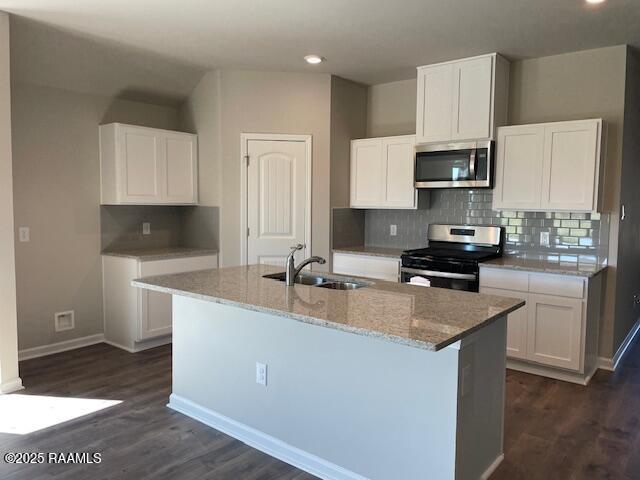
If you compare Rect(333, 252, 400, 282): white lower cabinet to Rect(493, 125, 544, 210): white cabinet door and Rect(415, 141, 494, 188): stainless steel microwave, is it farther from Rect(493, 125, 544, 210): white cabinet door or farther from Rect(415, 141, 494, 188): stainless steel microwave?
Rect(493, 125, 544, 210): white cabinet door

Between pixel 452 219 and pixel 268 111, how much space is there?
203cm

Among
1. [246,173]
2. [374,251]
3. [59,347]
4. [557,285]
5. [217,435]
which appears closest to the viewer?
[217,435]

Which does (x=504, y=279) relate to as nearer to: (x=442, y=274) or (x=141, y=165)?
(x=442, y=274)

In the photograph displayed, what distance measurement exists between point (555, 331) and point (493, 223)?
3.77 ft

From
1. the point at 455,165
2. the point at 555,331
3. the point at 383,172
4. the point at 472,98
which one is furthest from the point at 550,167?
the point at 383,172

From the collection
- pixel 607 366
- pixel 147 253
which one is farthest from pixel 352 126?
pixel 607 366

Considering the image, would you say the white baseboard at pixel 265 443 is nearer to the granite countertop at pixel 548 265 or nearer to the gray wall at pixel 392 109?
the granite countertop at pixel 548 265

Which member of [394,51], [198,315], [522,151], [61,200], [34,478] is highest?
[394,51]

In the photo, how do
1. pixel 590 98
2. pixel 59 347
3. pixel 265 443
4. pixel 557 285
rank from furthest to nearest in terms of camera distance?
pixel 59 347 → pixel 590 98 → pixel 557 285 → pixel 265 443

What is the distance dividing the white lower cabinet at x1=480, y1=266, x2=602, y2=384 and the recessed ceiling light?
87.6 inches

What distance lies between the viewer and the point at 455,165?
4301 mm

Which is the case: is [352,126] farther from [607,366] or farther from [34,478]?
[34,478]

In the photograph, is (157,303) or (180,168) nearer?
(157,303)

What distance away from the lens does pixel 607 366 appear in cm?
402
